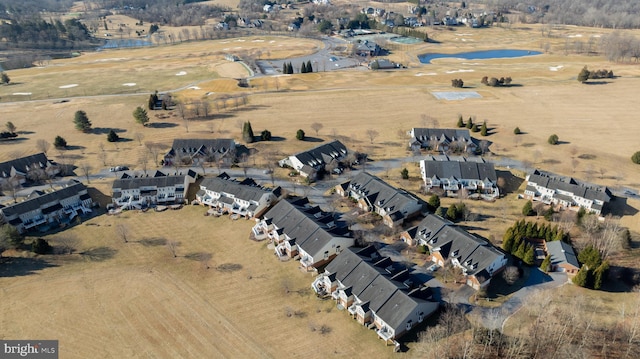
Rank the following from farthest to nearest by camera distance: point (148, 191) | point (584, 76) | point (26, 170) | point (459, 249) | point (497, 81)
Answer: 1. point (497, 81)
2. point (584, 76)
3. point (26, 170)
4. point (148, 191)
5. point (459, 249)

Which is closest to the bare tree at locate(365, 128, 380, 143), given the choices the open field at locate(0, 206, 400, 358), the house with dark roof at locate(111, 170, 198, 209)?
the house with dark roof at locate(111, 170, 198, 209)

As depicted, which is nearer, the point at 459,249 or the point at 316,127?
the point at 459,249

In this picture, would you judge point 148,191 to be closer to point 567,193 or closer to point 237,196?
point 237,196

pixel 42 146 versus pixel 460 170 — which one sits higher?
pixel 42 146

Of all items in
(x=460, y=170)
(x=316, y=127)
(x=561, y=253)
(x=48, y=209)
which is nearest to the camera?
(x=561, y=253)

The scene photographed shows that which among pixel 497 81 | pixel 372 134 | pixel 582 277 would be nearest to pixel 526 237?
pixel 582 277

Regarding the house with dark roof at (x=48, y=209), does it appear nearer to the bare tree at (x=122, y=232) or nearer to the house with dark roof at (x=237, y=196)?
the bare tree at (x=122, y=232)

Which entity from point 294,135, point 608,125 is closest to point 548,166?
point 608,125

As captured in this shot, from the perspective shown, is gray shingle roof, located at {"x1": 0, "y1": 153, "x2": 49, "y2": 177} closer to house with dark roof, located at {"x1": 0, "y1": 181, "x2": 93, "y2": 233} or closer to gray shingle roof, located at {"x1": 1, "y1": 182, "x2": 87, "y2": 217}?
house with dark roof, located at {"x1": 0, "y1": 181, "x2": 93, "y2": 233}
